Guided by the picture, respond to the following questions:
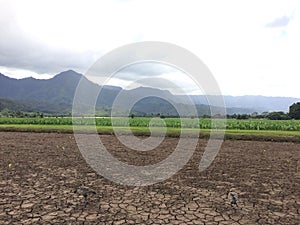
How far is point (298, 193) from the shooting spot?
7.86 m

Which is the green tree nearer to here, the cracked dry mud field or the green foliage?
the green foliage

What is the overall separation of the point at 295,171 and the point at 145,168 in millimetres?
5153

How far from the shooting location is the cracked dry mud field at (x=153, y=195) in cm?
606

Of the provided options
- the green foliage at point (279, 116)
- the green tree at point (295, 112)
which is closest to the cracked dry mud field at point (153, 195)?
the green tree at point (295, 112)

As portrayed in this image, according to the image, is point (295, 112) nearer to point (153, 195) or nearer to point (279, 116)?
point (279, 116)

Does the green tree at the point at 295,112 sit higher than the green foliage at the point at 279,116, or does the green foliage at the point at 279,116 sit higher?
the green tree at the point at 295,112

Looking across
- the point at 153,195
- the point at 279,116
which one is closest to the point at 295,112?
the point at 279,116

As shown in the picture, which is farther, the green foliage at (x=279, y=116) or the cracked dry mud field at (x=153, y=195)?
the green foliage at (x=279, y=116)

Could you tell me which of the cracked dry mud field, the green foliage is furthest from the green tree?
the cracked dry mud field

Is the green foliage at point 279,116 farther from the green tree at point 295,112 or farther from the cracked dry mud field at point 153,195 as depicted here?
the cracked dry mud field at point 153,195

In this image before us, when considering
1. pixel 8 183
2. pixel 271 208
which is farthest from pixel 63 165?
pixel 271 208

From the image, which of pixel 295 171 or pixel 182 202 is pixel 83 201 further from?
pixel 295 171

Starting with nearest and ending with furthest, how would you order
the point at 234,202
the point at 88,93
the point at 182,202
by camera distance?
the point at 234,202 < the point at 182,202 < the point at 88,93

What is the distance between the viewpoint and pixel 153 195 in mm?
7559
